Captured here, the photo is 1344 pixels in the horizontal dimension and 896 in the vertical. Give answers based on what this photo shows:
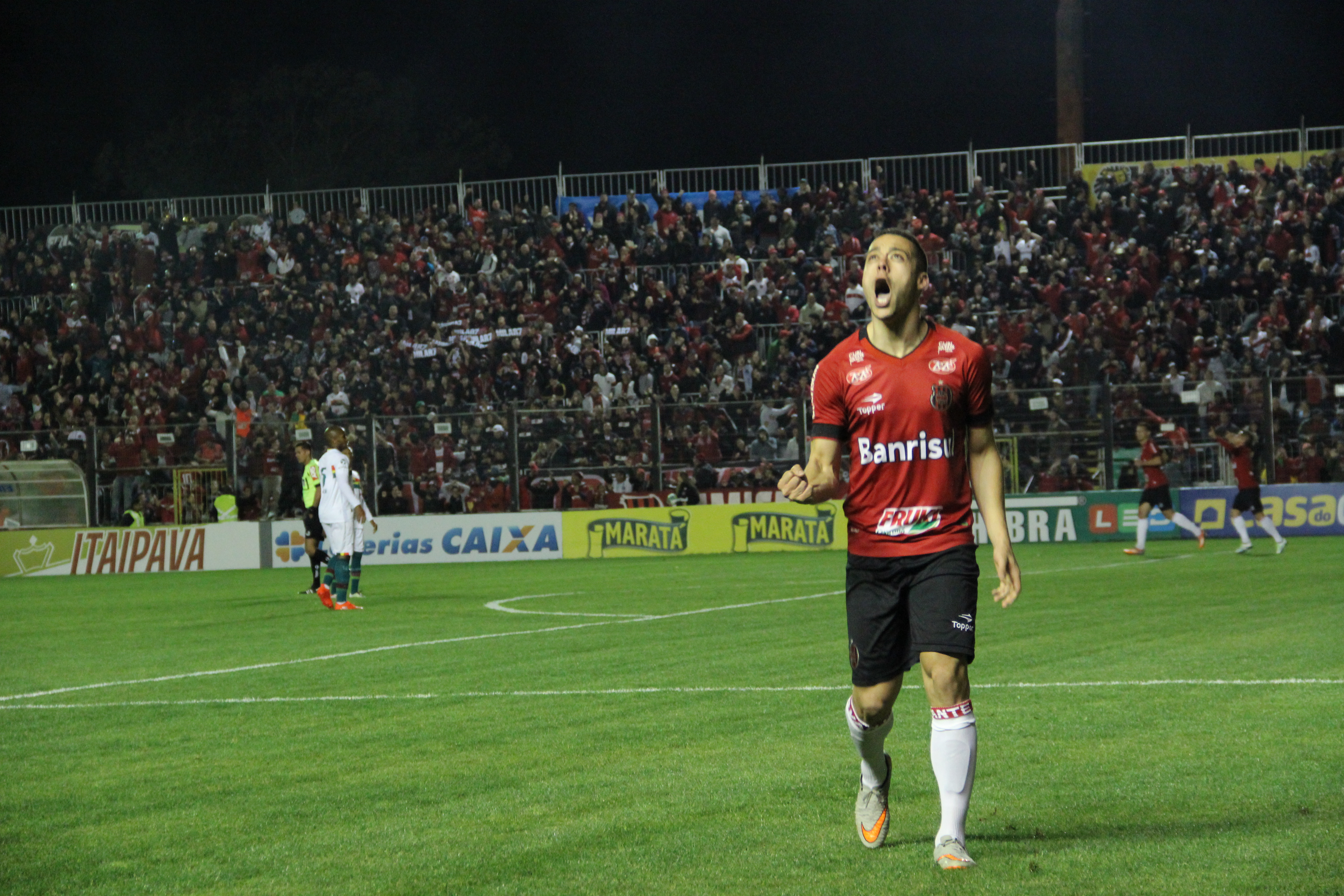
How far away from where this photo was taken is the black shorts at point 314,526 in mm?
21469

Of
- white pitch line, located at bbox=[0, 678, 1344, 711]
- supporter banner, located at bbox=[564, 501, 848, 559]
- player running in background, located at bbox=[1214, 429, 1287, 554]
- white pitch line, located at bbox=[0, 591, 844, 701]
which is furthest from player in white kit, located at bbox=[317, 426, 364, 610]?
player running in background, located at bbox=[1214, 429, 1287, 554]

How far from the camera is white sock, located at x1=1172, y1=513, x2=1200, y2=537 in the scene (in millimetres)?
25484

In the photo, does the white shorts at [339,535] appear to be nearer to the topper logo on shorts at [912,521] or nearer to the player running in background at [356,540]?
the player running in background at [356,540]

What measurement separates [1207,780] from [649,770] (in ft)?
8.34

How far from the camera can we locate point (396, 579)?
81.3 ft

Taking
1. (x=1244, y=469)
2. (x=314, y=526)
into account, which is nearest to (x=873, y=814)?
(x=314, y=526)

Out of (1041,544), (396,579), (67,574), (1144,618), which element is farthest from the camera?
(67,574)

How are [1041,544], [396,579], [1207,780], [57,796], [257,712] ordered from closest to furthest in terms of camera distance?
1. [1207,780]
2. [57,796]
3. [257,712]
4. [396,579]
5. [1041,544]

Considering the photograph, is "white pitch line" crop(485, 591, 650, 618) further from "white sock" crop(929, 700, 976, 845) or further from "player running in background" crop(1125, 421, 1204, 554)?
"white sock" crop(929, 700, 976, 845)

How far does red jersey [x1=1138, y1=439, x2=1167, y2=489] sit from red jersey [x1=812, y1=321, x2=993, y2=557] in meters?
19.5

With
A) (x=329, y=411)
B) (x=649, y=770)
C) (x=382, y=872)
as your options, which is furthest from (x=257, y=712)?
(x=329, y=411)

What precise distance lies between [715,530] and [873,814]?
76.5 ft

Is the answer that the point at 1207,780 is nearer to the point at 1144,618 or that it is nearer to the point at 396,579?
the point at 1144,618

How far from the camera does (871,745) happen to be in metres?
5.58
